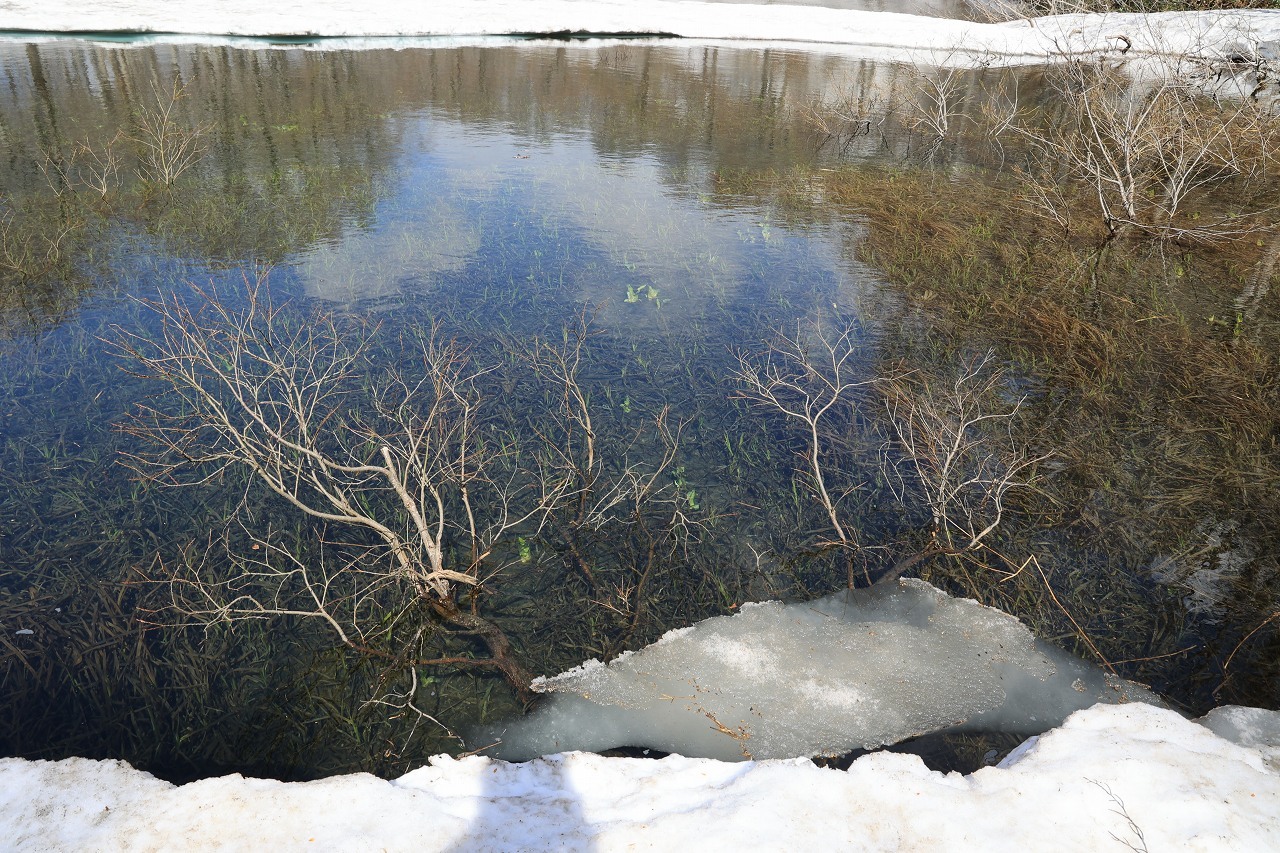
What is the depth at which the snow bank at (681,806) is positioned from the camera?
303 cm

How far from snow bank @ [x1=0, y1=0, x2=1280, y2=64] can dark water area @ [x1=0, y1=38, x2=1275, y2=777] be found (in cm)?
1418

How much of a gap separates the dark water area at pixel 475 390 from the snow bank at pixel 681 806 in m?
0.70

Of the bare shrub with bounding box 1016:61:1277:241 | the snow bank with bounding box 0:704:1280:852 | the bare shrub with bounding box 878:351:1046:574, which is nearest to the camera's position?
the snow bank with bounding box 0:704:1280:852

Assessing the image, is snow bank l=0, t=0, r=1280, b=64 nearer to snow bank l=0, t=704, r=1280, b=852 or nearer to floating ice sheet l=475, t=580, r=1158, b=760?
floating ice sheet l=475, t=580, r=1158, b=760

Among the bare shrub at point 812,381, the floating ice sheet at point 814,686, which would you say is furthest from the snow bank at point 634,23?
the floating ice sheet at point 814,686

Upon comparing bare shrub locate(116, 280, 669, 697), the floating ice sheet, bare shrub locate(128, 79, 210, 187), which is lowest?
the floating ice sheet

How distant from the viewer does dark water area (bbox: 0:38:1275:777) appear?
4.38 metres

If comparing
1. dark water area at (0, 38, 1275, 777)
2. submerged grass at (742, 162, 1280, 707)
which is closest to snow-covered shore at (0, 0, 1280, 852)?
dark water area at (0, 38, 1275, 777)

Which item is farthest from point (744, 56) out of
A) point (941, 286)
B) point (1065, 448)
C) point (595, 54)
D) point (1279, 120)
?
point (1065, 448)

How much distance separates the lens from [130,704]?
13.8ft

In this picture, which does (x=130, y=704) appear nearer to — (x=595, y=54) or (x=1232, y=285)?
(x=1232, y=285)

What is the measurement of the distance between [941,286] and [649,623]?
697 cm

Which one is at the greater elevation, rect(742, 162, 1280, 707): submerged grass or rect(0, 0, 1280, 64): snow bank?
rect(0, 0, 1280, 64): snow bank

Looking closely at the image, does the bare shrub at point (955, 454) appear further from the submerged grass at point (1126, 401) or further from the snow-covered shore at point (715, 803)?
the snow-covered shore at point (715, 803)
